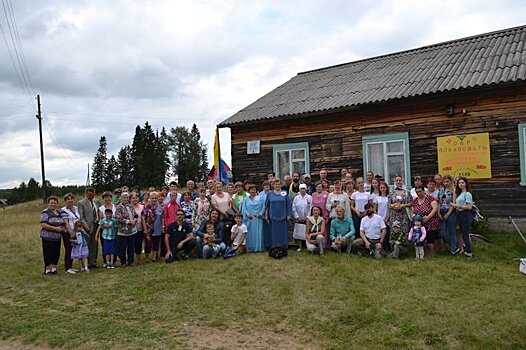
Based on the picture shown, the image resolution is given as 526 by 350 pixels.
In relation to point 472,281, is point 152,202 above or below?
above

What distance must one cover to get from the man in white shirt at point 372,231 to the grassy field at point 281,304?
376 millimetres

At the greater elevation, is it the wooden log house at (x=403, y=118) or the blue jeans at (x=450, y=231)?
the wooden log house at (x=403, y=118)

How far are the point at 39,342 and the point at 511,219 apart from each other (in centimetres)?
934

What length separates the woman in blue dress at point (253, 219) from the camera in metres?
9.66

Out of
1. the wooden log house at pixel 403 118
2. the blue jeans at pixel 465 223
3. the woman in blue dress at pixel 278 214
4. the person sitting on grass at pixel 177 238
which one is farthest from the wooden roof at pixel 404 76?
the person sitting on grass at pixel 177 238

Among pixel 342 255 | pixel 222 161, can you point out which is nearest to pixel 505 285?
pixel 342 255

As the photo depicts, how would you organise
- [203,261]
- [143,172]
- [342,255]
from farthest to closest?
1. [143,172]
2. [203,261]
3. [342,255]

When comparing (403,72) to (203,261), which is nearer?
(203,261)

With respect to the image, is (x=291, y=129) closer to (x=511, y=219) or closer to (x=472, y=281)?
Answer: (x=511, y=219)

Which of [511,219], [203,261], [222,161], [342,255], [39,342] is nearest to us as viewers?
[39,342]

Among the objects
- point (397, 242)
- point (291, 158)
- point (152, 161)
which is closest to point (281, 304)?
point (397, 242)

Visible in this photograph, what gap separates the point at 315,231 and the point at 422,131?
14.6 ft

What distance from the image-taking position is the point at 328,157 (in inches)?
531

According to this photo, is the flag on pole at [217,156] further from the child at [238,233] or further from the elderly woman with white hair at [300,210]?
the elderly woman with white hair at [300,210]
